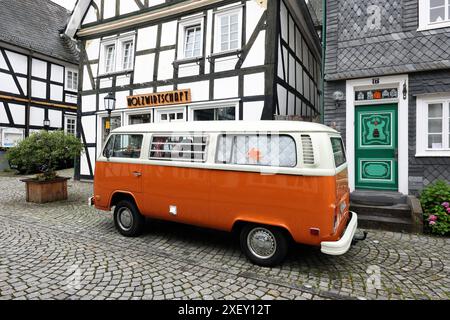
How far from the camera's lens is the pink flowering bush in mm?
5420

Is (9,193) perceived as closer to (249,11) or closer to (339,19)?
(249,11)

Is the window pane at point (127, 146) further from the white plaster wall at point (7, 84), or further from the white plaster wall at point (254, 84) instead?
the white plaster wall at point (7, 84)

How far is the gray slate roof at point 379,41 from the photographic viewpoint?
252 inches

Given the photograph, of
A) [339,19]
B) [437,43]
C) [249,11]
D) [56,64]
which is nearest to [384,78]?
[437,43]

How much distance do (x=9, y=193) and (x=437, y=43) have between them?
12.6 m

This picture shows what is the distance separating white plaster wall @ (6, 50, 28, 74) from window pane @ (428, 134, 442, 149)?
1922 cm

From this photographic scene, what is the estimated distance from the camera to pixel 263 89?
8.41 metres

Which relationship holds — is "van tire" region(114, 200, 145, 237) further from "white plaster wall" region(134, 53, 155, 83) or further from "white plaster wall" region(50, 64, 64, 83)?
"white plaster wall" region(50, 64, 64, 83)

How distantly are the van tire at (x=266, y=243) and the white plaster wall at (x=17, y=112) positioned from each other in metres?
17.4

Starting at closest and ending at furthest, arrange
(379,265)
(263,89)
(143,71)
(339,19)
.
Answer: (379,265) < (339,19) < (263,89) < (143,71)

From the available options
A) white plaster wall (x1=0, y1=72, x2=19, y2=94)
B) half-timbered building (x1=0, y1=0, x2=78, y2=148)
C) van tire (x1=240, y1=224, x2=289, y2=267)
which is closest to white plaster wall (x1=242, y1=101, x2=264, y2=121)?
van tire (x1=240, y1=224, x2=289, y2=267)

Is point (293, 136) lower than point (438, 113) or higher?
lower

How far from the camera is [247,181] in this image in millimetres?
4055
